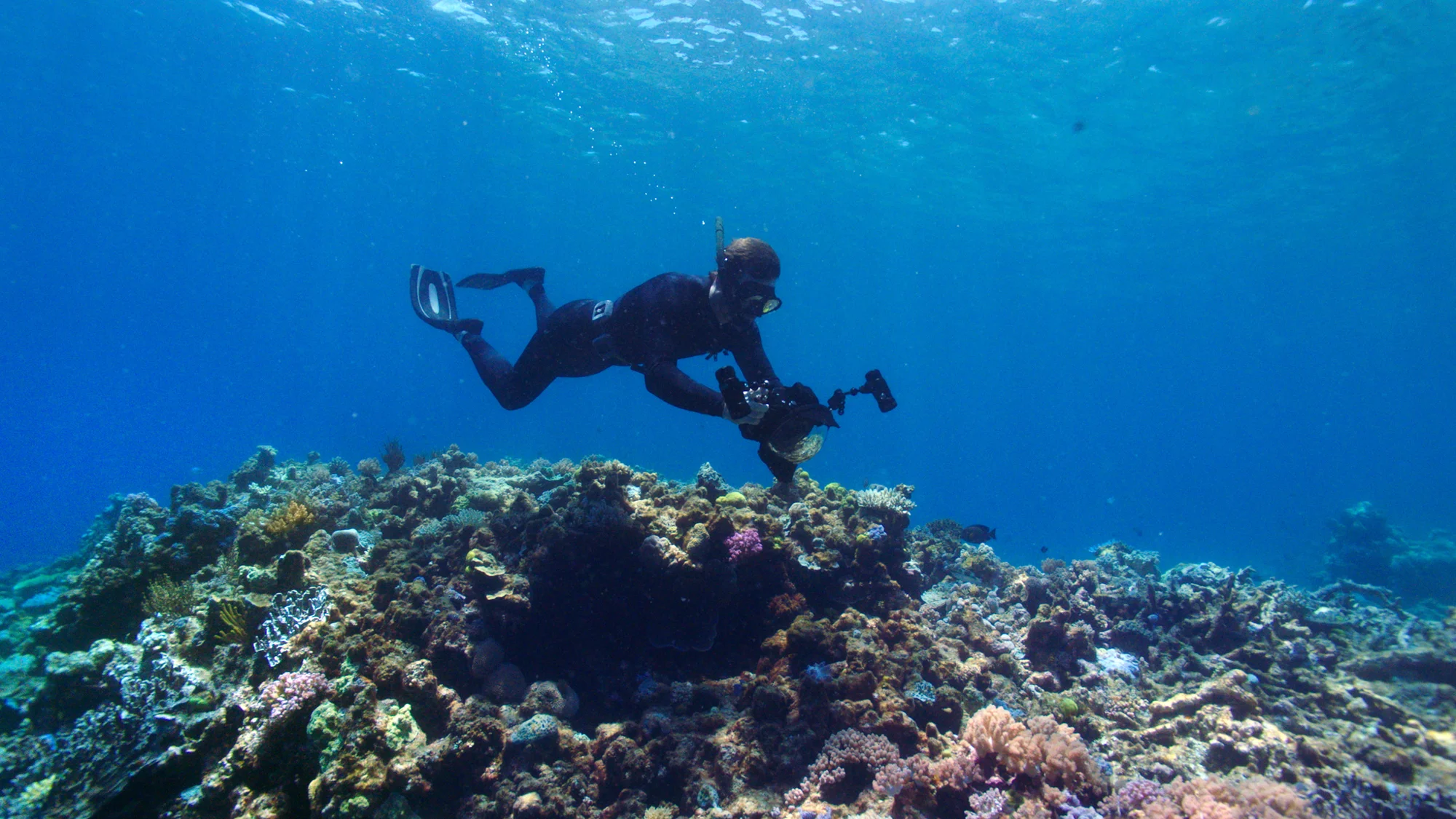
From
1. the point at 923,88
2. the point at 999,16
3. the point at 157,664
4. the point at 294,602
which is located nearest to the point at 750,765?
the point at 294,602

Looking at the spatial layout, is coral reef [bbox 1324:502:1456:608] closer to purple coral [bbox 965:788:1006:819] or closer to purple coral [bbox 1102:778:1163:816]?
purple coral [bbox 1102:778:1163:816]

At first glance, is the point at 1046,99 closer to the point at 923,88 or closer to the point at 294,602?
the point at 923,88

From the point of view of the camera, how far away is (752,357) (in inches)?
231

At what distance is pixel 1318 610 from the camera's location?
8.12m

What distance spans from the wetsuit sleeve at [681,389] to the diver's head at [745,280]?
0.72 metres

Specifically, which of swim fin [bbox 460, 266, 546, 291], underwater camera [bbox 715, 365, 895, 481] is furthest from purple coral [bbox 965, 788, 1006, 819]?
swim fin [bbox 460, 266, 546, 291]

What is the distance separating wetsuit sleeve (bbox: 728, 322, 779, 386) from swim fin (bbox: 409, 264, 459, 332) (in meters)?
5.89

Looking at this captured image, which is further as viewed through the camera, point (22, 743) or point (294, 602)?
point (294, 602)

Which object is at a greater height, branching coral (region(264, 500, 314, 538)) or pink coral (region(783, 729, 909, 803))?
branching coral (region(264, 500, 314, 538))

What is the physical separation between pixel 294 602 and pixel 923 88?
2764 cm

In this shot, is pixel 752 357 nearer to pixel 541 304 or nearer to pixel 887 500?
pixel 887 500

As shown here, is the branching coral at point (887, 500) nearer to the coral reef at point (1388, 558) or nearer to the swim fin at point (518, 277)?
the swim fin at point (518, 277)

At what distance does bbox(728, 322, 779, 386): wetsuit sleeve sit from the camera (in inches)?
226

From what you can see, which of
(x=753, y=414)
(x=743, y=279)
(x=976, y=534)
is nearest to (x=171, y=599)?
(x=753, y=414)
